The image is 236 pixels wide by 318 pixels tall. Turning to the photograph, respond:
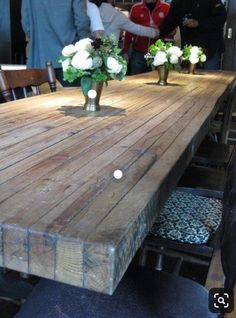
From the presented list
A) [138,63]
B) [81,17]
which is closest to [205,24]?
[138,63]

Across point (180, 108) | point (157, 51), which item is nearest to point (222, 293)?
point (180, 108)

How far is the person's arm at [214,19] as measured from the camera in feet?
14.7

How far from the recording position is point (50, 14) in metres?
3.13

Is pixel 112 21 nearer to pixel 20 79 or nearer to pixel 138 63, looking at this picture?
pixel 138 63

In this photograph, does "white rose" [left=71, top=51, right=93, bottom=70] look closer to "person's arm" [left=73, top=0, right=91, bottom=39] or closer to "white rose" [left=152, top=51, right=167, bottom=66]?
"white rose" [left=152, top=51, right=167, bottom=66]

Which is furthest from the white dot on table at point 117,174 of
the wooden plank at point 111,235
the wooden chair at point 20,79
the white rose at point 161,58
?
the white rose at point 161,58

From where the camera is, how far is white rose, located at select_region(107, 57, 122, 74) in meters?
1.65

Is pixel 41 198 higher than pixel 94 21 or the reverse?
the reverse

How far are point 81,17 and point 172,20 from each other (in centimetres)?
188

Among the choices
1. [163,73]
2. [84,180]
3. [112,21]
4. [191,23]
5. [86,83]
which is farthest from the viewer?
[191,23]

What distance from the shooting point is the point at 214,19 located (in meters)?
4.50

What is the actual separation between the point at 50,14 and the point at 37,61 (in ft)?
1.33

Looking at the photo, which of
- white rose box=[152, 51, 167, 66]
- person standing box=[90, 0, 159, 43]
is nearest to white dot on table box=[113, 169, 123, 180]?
white rose box=[152, 51, 167, 66]

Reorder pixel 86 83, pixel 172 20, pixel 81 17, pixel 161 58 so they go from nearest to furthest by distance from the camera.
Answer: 1. pixel 86 83
2. pixel 161 58
3. pixel 81 17
4. pixel 172 20
